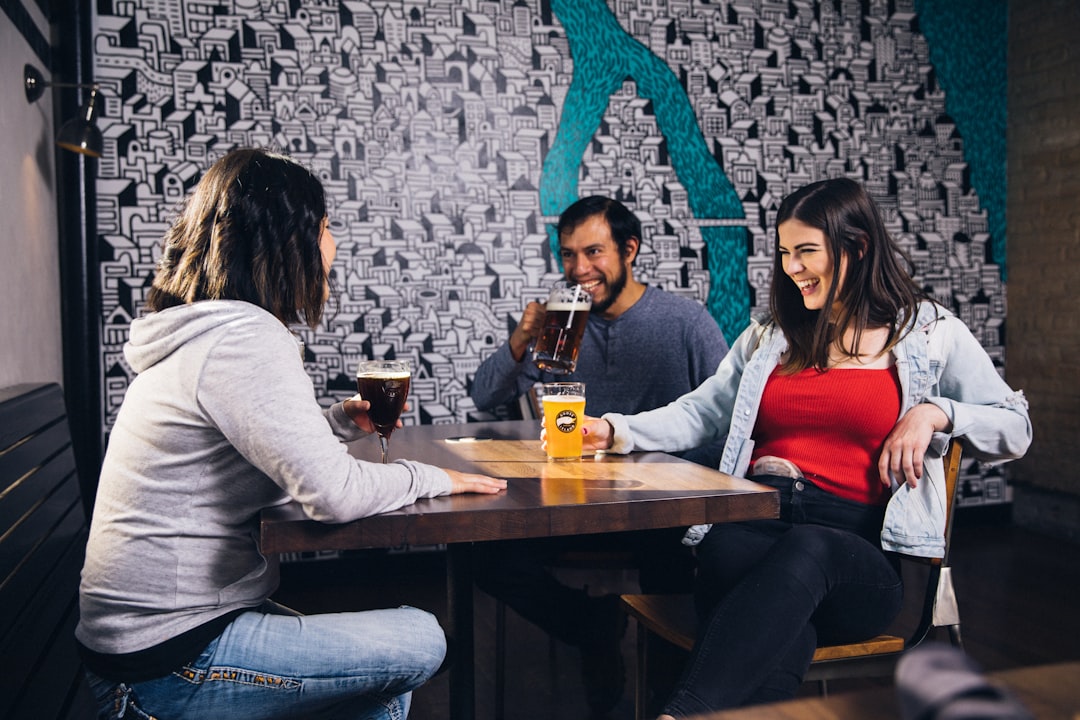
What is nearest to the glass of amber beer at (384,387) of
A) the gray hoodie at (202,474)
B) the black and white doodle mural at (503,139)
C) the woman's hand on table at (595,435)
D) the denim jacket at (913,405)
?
the gray hoodie at (202,474)

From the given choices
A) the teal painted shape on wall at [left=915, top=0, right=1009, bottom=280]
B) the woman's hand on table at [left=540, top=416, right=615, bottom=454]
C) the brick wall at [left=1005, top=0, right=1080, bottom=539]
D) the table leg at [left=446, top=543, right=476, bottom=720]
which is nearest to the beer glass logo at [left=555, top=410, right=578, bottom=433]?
the woman's hand on table at [left=540, top=416, right=615, bottom=454]

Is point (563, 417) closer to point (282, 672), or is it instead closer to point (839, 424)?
point (839, 424)

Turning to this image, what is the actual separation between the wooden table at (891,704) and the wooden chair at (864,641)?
859mm

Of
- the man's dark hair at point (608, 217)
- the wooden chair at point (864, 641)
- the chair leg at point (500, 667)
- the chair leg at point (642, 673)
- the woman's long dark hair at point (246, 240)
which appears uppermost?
the man's dark hair at point (608, 217)

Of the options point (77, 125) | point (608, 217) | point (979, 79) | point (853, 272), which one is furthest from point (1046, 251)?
point (77, 125)

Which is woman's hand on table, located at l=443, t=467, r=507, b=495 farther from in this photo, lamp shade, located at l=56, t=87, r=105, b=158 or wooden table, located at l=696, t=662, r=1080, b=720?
lamp shade, located at l=56, t=87, r=105, b=158

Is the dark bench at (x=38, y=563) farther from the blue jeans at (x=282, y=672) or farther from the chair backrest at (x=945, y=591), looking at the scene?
the chair backrest at (x=945, y=591)

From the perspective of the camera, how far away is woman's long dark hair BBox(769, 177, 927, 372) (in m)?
1.87

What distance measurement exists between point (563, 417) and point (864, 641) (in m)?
0.68

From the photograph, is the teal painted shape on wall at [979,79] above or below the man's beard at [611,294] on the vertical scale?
above

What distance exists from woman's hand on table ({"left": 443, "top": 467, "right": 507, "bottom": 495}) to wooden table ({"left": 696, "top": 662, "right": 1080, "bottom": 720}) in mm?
783

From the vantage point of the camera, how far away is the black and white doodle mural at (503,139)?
339 cm

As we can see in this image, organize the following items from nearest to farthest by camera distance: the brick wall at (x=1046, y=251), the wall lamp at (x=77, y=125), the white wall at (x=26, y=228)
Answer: the white wall at (x=26, y=228)
the wall lamp at (x=77, y=125)
the brick wall at (x=1046, y=251)

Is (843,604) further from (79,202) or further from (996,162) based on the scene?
(996,162)
